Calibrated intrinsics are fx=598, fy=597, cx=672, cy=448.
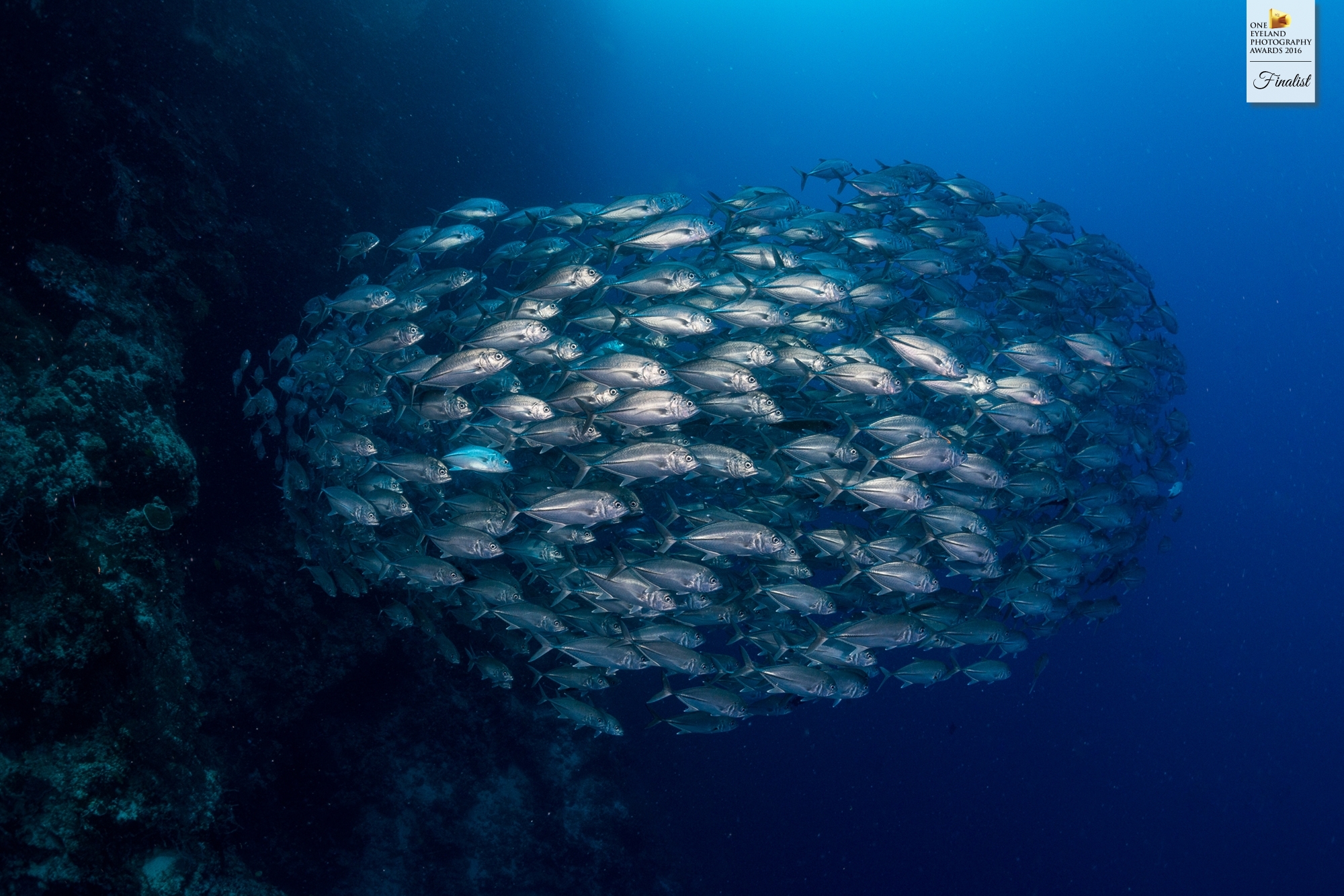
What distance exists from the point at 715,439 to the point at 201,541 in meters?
5.76

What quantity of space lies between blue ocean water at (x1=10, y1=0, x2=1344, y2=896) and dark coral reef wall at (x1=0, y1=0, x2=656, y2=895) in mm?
104

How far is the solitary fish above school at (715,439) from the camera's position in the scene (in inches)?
175

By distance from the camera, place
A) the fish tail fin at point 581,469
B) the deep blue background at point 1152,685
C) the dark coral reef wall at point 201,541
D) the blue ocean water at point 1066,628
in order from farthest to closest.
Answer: the deep blue background at point 1152,685, the blue ocean water at point 1066,628, the fish tail fin at point 581,469, the dark coral reef wall at point 201,541

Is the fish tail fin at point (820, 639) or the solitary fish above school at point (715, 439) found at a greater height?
the solitary fish above school at point (715, 439)

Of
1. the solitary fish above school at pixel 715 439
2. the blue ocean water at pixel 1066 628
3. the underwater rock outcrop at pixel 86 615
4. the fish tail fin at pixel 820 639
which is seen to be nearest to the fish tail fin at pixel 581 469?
the solitary fish above school at pixel 715 439

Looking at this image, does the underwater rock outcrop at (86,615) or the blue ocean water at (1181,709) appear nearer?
the underwater rock outcrop at (86,615)

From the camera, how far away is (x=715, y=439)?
510 centimetres

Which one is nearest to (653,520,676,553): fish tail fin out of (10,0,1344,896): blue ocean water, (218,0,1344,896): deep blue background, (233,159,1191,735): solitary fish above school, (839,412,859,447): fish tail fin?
(233,159,1191,735): solitary fish above school

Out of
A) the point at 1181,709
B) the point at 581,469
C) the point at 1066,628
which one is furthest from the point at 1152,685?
the point at 581,469

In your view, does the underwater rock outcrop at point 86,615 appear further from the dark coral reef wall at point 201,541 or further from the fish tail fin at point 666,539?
the fish tail fin at point 666,539

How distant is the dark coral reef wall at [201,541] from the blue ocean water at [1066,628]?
0.10 m

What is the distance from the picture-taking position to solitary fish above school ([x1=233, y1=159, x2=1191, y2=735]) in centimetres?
445

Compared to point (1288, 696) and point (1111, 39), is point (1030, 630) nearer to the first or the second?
point (1288, 696)

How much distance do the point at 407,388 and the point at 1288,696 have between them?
31.7 m
